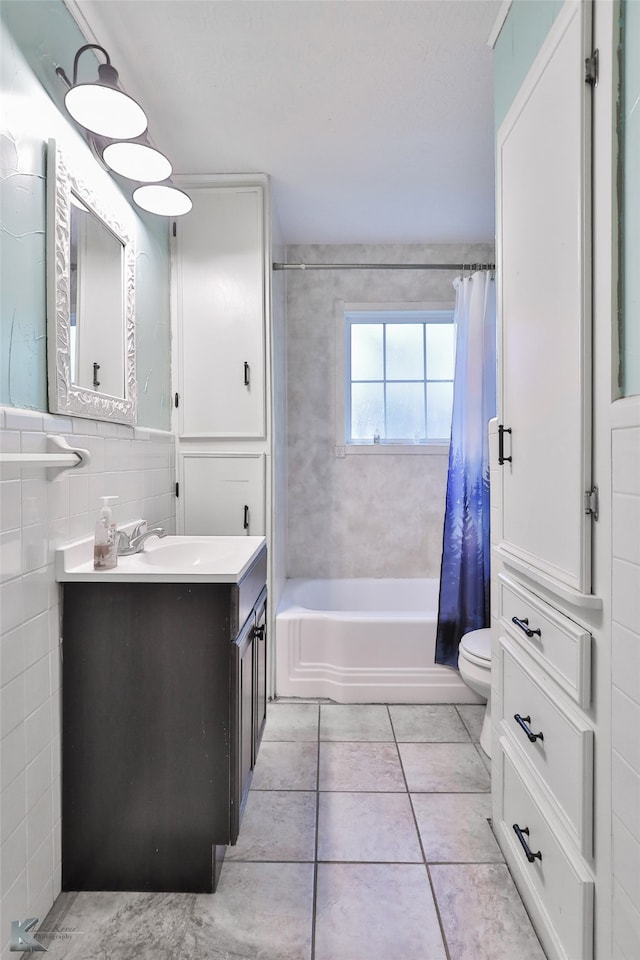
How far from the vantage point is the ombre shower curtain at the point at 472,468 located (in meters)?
2.49

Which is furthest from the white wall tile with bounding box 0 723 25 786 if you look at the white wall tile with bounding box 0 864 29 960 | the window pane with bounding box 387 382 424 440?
the window pane with bounding box 387 382 424 440

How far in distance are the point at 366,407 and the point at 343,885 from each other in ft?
7.94

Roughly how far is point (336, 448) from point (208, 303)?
1.16 meters

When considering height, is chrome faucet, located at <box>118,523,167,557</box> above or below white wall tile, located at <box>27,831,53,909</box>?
above

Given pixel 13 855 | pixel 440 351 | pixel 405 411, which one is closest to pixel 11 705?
pixel 13 855

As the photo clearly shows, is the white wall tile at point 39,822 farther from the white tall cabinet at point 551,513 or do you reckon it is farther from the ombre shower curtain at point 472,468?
the ombre shower curtain at point 472,468

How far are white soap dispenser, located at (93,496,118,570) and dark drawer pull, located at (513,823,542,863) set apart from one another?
1.29m

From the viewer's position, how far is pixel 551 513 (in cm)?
113

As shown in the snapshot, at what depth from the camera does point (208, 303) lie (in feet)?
7.73

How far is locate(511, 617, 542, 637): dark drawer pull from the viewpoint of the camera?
3.97ft

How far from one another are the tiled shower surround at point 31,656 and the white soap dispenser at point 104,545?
0.08 m

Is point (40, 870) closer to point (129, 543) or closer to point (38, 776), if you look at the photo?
point (38, 776)

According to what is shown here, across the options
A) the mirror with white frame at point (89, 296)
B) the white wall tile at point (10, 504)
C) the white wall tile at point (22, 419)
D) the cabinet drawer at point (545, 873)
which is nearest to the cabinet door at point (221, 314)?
the mirror with white frame at point (89, 296)

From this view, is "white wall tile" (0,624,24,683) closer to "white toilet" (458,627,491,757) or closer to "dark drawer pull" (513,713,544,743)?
"dark drawer pull" (513,713,544,743)
